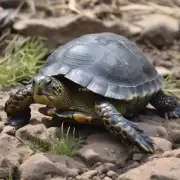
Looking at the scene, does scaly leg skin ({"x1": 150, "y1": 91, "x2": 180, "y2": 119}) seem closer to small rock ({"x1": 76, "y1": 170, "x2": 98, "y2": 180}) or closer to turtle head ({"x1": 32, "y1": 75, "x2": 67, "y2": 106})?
turtle head ({"x1": 32, "y1": 75, "x2": 67, "y2": 106})

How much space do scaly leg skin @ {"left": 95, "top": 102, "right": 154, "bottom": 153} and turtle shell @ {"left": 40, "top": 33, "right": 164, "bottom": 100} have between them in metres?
0.17

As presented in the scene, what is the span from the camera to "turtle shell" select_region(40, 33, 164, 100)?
141 inches

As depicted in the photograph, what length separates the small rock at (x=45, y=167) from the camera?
2.97 metres

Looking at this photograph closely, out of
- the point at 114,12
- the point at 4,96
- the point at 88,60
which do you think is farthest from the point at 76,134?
the point at 114,12

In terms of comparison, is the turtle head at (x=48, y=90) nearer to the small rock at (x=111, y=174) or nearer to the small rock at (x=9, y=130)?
the small rock at (x=9, y=130)

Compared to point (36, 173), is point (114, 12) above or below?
below

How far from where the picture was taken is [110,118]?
339 centimetres

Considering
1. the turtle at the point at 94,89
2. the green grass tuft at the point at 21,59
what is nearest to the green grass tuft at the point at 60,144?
the turtle at the point at 94,89

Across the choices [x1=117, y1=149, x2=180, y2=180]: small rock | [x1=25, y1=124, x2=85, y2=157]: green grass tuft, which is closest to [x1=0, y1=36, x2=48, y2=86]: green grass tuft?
[x1=25, y1=124, x2=85, y2=157]: green grass tuft

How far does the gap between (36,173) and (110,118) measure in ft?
2.23

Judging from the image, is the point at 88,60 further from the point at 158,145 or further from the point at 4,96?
the point at 4,96

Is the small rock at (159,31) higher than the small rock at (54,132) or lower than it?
lower

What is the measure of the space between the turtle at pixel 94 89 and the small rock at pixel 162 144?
2.9 inches

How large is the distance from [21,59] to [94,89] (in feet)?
7.29
